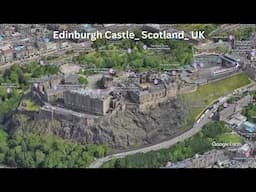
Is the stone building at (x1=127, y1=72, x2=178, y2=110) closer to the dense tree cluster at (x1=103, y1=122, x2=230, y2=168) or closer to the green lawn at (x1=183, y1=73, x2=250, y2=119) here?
the green lawn at (x1=183, y1=73, x2=250, y2=119)

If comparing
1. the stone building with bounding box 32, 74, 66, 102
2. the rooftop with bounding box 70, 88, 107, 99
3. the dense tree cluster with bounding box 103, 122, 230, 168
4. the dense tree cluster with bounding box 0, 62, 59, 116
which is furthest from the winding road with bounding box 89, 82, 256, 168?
the dense tree cluster with bounding box 0, 62, 59, 116

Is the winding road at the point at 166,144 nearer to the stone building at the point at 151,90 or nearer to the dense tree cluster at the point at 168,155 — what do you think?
the dense tree cluster at the point at 168,155

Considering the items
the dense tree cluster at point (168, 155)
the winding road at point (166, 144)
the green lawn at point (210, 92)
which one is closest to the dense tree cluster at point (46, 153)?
the winding road at point (166, 144)

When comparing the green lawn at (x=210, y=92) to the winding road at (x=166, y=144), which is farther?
the green lawn at (x=210, y=92)

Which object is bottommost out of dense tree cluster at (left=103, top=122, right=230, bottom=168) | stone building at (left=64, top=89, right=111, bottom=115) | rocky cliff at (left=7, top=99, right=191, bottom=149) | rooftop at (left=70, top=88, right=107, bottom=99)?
dense tree cluster at (left=103, top=122, right=230, bottom=168)

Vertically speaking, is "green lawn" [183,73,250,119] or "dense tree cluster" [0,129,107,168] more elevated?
"green lawn" [183,73,250,119]
